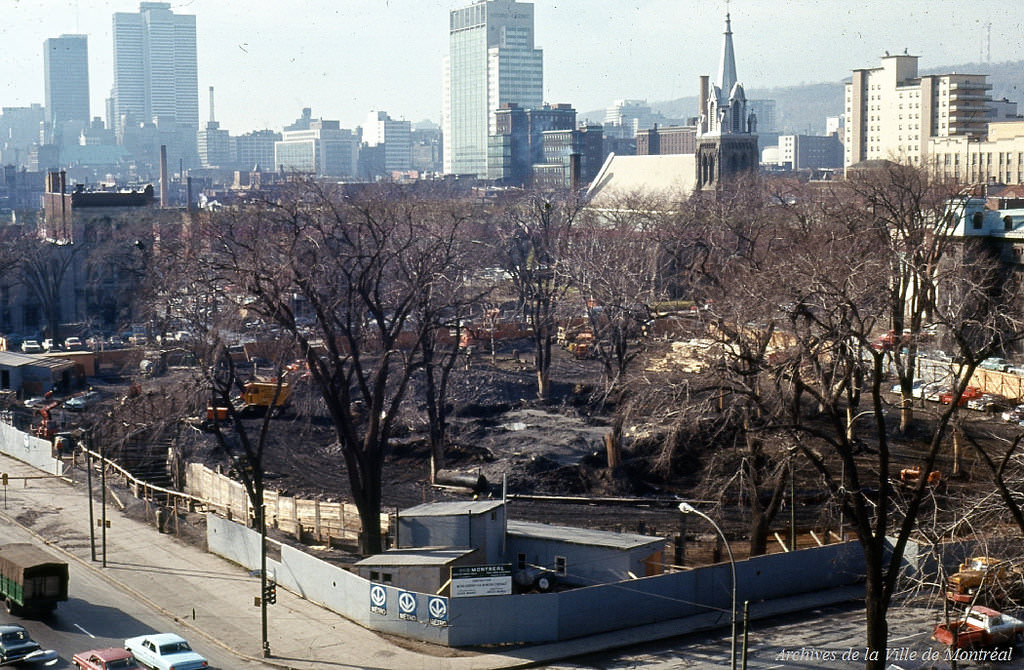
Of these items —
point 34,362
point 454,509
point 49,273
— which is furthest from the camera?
point 49,273

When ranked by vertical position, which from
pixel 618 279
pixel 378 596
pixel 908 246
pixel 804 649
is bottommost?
pixel 804 649

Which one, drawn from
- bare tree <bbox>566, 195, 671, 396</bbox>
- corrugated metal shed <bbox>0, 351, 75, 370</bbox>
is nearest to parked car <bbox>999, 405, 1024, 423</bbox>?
bare tree <bbox>566, 195, 671, 396</bbox>

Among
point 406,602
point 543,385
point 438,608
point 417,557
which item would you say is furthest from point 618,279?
point 438,608

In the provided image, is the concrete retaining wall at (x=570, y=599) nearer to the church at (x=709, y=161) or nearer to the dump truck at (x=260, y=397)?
the dump truck at (x=260, y=397)

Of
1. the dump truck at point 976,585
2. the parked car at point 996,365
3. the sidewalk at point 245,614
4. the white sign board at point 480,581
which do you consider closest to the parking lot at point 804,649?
the sidewalk at point 245,614

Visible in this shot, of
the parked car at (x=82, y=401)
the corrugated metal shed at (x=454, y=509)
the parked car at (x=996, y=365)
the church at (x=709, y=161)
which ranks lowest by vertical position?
the parked car at (x=82, y=401)

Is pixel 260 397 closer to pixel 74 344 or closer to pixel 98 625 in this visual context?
pixel 98 625
